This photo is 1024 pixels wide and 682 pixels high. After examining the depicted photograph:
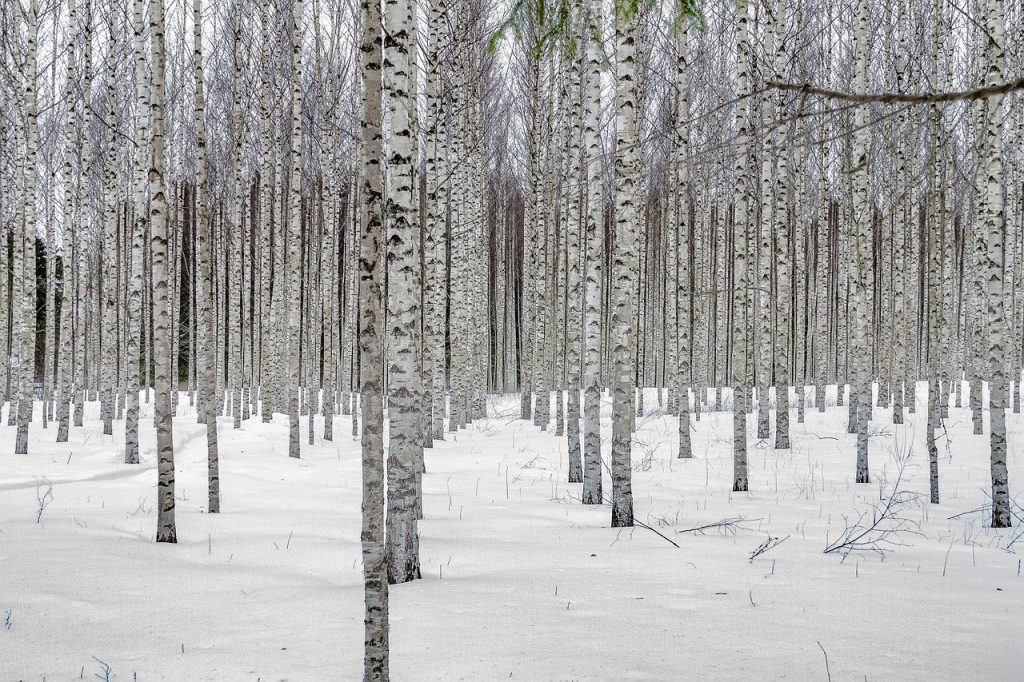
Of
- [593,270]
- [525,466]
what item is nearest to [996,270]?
[593,270]

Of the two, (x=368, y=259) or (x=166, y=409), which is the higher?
(x=368, y=259)

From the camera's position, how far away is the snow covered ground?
321 cm

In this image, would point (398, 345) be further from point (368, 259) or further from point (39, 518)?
point (39, 518)

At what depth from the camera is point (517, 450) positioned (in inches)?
484

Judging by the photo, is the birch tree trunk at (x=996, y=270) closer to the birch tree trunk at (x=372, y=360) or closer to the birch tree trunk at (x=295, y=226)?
the birch tree trunk at (x=372, y=360)

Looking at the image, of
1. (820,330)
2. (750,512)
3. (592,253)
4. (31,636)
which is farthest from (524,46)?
A: (31,636)

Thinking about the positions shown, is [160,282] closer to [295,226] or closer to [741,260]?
[295,226]

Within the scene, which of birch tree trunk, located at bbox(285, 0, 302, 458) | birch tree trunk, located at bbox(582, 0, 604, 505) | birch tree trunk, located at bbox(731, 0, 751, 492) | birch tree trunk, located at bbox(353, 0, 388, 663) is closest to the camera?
birch tree trunk, located at bbox(353, 0, 388, 663)

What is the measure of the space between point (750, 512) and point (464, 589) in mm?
3575

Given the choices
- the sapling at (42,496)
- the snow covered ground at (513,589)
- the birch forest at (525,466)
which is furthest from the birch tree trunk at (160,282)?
the sapling at (42,496)

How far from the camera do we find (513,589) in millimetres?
4316

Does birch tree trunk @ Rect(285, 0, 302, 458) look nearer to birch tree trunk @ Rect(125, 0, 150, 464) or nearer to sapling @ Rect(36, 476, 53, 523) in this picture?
birch tree trunk @ Rect(125, 0, 150, 464)

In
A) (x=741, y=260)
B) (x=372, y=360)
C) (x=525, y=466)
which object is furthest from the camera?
(x=525, y=466)

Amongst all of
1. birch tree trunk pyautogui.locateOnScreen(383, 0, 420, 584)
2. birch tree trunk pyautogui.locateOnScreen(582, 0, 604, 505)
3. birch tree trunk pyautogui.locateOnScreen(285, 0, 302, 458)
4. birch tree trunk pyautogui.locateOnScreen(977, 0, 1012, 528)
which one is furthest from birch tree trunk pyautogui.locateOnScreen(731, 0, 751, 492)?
birch tree trunk pyautogui.locateOnScreen(285, 0, 302, 458)
